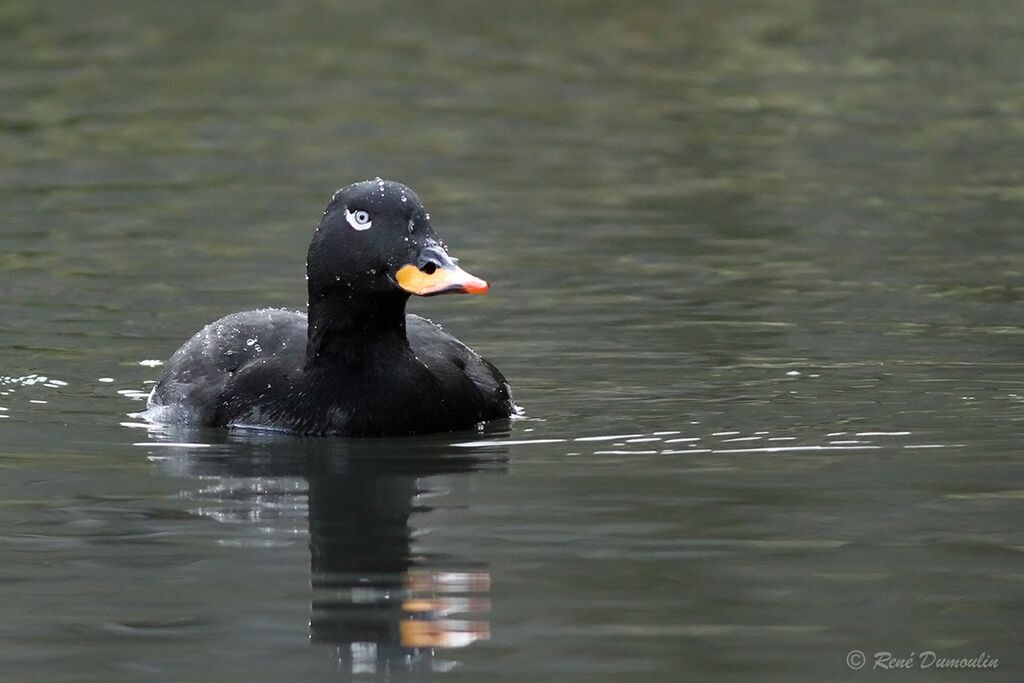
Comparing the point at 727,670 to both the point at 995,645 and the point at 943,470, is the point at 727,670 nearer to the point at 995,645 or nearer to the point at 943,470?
the point at 995,645

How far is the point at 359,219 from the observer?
10930mm

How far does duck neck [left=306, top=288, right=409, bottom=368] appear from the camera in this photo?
11.1m

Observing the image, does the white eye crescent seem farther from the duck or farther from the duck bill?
the duck bill

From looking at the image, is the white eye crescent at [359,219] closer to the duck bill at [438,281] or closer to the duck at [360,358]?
the duck at [360,358]

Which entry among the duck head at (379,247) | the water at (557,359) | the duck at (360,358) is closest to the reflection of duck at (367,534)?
the water at (557,359)

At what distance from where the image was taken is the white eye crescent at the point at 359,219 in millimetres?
10891

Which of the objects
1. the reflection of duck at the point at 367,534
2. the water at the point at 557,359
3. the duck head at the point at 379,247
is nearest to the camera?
the reflection of duck at the point at 367,534

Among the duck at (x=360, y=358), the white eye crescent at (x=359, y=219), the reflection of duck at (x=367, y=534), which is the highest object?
the white eye crescent at (x=359, y=219)

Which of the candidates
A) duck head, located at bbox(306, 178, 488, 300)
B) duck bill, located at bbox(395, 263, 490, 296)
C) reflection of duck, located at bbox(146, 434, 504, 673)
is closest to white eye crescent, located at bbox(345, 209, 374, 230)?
duck head, located at bbox(306, 178, 488, 300)

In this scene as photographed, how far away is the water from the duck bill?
0.84 m

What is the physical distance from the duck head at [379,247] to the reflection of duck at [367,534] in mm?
822

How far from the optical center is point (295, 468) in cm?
1062

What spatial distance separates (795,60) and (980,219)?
9.88m

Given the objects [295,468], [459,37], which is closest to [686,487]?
[295,468]
